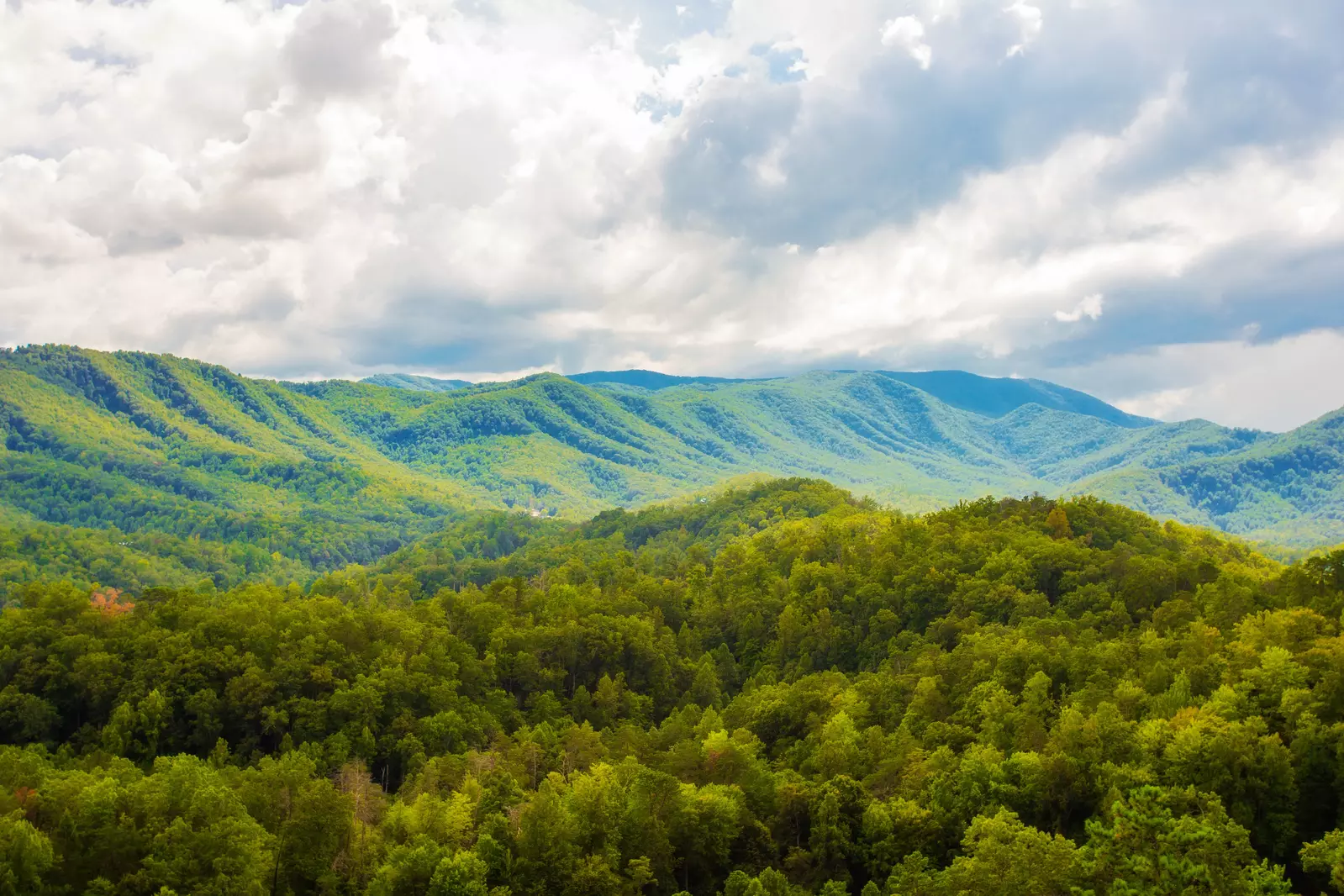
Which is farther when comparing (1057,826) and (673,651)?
(673,651)

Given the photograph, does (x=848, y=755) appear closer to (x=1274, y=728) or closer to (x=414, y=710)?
(x=1274, y=728)

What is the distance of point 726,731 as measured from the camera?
66.0 metres

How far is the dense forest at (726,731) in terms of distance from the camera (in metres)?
41.5

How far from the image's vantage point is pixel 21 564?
650 feet

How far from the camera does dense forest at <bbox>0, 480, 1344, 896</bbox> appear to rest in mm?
41500

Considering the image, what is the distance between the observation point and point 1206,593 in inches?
2867

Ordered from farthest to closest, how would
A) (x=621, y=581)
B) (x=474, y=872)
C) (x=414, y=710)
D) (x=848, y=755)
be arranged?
(x=621, y=581) < (x=414, y=710) < (x=848, y=755) < (x=474, y=872)

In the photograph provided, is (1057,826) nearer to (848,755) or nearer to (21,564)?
(848,755)

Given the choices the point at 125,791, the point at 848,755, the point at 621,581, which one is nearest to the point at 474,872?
the point at 125,791

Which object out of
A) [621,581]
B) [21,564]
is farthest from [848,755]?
[21,564]

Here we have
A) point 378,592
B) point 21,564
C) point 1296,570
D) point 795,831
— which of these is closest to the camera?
point 795,831

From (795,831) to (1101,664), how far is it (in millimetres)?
25128

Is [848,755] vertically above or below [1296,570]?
below

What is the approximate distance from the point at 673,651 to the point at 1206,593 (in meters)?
48.9
